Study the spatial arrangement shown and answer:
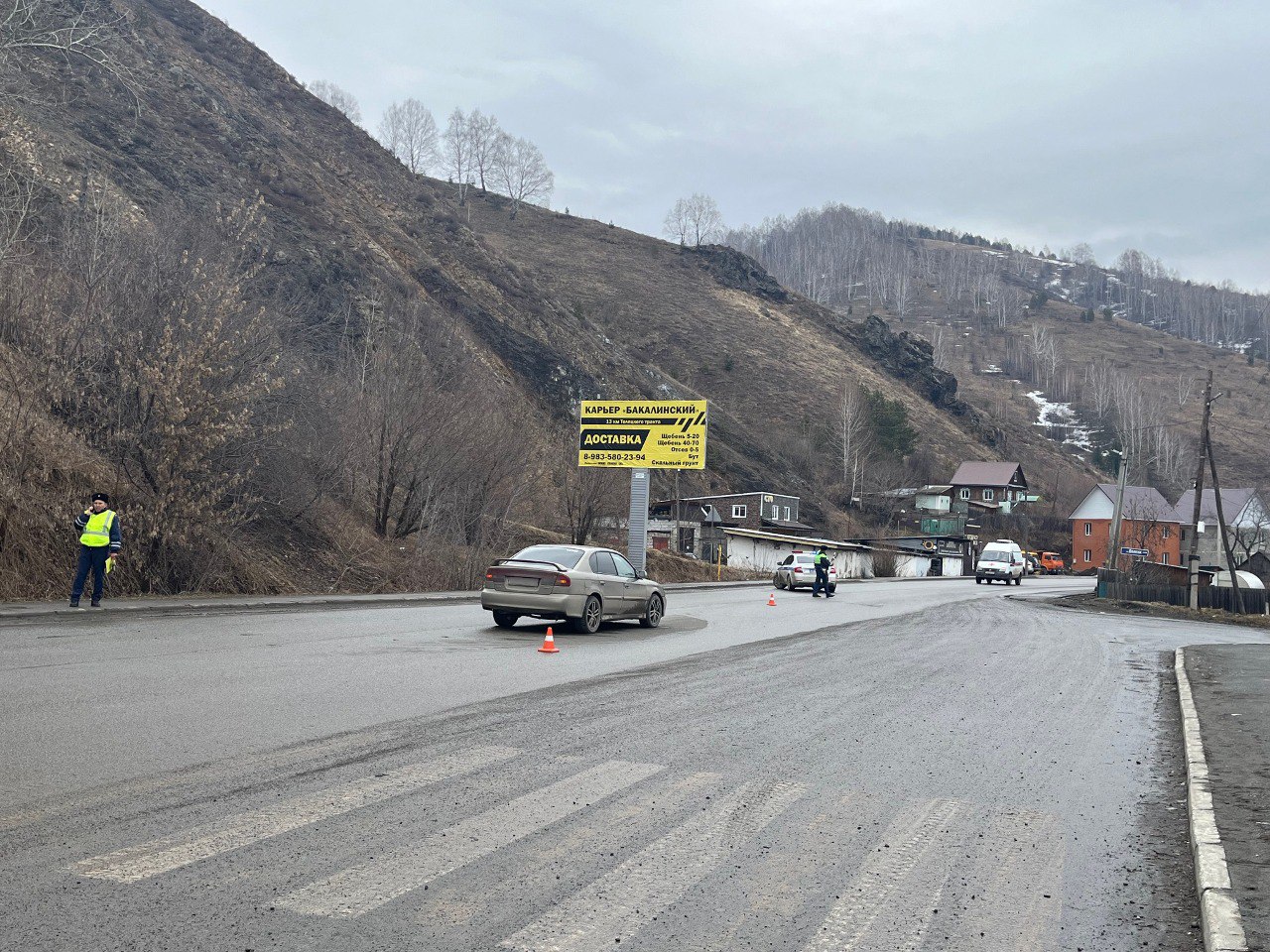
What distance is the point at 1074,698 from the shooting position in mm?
12344

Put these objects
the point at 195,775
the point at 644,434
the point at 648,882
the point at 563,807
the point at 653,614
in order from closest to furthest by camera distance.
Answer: the point at 648,882 < the point at 563,807 < the point at 195,775 < the point at 653,614 < the point at 644,434

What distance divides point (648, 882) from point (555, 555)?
1367 cm

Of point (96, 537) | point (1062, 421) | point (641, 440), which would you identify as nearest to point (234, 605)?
point (96, 537)

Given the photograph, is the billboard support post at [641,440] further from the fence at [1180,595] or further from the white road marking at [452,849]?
the white road marking at [452,849]

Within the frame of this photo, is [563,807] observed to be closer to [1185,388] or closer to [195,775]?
[195,775]

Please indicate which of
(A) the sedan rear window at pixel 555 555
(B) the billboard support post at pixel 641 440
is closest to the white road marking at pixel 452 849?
(A) the sedan rear window at pixel 555 555

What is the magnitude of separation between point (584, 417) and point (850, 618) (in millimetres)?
17501

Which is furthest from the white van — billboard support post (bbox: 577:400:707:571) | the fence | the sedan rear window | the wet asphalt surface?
the sedan rear window

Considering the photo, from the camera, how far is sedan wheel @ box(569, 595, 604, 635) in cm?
1819

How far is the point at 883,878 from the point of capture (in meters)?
5.18

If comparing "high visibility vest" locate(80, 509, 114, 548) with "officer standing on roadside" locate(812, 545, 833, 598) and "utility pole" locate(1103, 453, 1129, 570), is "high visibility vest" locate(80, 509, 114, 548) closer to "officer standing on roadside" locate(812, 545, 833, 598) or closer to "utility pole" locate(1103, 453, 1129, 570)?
"officer standing on roadside" locate(812, 545, 833, 598)

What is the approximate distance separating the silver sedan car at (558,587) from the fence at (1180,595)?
3109cm

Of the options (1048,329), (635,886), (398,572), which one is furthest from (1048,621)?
(1048,329)

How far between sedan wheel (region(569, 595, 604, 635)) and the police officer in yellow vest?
7608 mm
